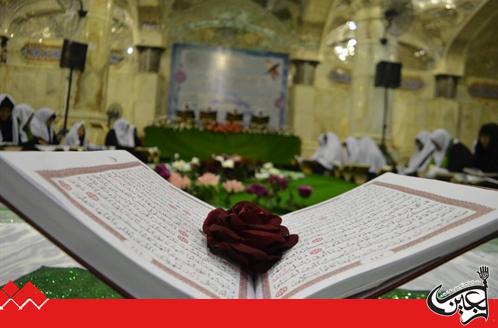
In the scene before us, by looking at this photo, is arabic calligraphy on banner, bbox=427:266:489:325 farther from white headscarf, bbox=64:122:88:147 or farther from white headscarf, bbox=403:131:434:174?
white headscarf, bbox=64:122:88:147

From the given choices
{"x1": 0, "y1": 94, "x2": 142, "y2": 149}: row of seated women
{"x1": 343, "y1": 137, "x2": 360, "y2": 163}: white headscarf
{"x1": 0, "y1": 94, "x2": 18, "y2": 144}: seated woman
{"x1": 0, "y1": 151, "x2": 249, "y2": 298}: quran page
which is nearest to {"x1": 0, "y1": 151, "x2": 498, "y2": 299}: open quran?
{"x1": 0, "y1": 151, "x2": 249, "y2": 298}: quran page

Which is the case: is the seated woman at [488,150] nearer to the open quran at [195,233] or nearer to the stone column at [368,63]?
the stone column at [368,63]

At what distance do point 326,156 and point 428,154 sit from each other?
2824 millimetres

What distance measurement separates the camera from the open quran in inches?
13.8

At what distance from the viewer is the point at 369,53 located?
7.04 meters

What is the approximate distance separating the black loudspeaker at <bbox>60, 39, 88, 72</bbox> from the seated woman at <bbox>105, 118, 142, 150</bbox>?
132cm

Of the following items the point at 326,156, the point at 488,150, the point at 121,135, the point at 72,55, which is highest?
the point at 72,55

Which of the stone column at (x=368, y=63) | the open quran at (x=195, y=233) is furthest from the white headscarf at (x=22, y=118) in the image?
the stone column at (x=368, y=63)

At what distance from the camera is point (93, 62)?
6.42 m

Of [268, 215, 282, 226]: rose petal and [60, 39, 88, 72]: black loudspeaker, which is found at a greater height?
[60, 39, 88, 72]: black loudspeaker

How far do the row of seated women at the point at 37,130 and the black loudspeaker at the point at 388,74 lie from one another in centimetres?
444

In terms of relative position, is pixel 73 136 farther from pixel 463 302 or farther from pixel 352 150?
pixel 463 302

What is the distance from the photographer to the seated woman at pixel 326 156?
7.58m

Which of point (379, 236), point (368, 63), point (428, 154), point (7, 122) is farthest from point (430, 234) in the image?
point (368, 63)
